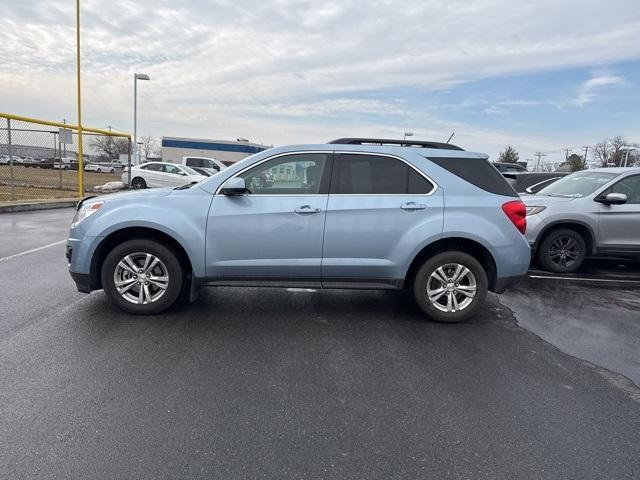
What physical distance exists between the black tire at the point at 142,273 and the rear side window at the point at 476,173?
2930 mm

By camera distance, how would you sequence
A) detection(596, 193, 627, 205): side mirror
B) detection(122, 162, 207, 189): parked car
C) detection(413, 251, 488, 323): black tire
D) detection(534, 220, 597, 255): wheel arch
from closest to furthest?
detection(413, 251, 488, 323): black tire → detection(596, 193, 627, 205): side mirror → detection(534, 220, 597, 255): wheel arch → detection(122, 162, 207, 189): parked car

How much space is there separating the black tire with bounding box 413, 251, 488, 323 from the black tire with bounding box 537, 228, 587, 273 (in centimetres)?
340

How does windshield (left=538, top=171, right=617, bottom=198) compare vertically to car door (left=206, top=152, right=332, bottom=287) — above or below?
above

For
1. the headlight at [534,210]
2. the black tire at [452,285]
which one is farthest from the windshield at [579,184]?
the black tire at [452,285]

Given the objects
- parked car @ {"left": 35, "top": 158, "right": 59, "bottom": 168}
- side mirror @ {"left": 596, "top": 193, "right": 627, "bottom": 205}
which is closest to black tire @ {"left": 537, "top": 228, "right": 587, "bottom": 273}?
side mirror @ {"left": 596, "top": 193, "right": 627, "bottom": 205}

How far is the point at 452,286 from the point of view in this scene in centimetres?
486

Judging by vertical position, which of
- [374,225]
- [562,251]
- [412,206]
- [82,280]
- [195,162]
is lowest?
[82,280]

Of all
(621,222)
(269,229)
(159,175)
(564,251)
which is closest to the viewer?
(269,229)

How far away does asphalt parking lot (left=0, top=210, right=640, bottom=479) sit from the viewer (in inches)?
101

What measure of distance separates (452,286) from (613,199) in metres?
4.07

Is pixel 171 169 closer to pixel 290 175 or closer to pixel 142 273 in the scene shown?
pixel 142 273

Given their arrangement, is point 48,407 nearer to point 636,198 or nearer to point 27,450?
point 27,450

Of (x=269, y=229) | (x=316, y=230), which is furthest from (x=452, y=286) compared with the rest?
(x=269, y=229)

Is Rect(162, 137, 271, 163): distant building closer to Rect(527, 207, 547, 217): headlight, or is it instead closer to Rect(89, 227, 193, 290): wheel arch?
Rect(527, 207, 547, 217): headlight
